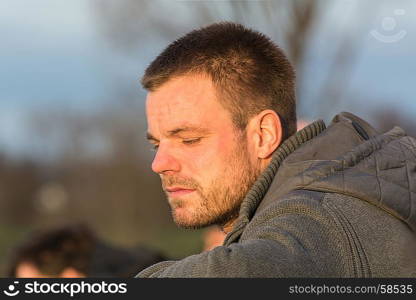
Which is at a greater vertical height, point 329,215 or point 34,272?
point 34,272

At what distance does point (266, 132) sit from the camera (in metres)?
4.03

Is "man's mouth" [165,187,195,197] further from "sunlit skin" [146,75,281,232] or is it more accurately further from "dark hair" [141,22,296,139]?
"dark hair" [141,22,296,139]

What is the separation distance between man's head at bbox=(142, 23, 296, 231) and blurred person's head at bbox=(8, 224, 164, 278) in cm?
255

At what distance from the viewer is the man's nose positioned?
3801mm

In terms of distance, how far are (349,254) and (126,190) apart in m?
34.6

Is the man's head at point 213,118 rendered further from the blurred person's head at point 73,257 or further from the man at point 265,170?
the blurred person's head at point 73,257

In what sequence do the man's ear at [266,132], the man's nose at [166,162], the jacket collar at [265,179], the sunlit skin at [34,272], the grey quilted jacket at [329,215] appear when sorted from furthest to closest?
the sunlit skin at [34,272]
the man's ear at [266,132]
the man's nose at [166,162]
the jacket collar at [265,179]
the grey quilted jacket at [329,215]

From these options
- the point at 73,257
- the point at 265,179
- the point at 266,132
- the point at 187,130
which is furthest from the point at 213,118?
the point at 73,257

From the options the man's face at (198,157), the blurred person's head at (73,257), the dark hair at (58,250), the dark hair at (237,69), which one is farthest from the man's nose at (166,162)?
the dark hair at (58,250)

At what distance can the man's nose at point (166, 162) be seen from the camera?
12.5ft

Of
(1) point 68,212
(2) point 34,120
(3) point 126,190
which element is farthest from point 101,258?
(2) point 34,120

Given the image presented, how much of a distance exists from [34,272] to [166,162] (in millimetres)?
2952

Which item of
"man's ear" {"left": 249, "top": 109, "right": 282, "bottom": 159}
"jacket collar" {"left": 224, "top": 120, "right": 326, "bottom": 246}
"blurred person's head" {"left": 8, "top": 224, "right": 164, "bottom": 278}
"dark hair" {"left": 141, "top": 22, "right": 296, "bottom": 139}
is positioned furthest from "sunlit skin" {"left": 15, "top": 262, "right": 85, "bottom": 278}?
"jacket collar" {"left": 224, "top": 120, "right": 326, "bottom": 246}

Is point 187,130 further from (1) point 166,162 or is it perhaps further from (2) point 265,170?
(2) point 265,170
